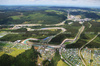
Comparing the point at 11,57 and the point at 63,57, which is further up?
the point at 11,57

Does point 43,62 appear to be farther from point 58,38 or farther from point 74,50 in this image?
point 58,38

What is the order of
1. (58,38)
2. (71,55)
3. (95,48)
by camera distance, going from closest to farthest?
1. (71,55)
2. (95,48)
3. (58,38)

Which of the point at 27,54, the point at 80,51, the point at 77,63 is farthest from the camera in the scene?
the point at 80,51

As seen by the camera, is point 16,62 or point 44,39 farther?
point 44,39

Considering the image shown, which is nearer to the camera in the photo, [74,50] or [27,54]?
[27,54]

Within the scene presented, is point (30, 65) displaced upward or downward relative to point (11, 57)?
downward

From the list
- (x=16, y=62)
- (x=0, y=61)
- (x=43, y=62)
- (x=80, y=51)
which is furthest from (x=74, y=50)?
(x=0, y=61)

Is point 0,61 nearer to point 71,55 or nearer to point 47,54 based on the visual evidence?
point 47,54

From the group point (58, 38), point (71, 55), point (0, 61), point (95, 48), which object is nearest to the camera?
point (0, 61)

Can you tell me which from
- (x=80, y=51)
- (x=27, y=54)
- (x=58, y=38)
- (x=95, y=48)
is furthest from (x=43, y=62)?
(x=95, y=48)
